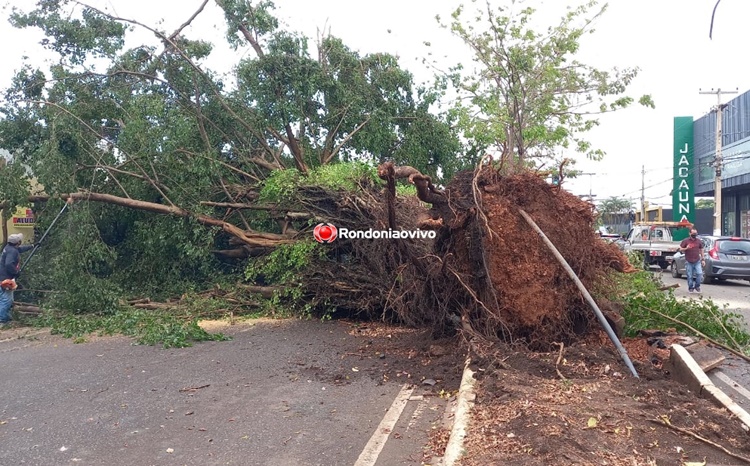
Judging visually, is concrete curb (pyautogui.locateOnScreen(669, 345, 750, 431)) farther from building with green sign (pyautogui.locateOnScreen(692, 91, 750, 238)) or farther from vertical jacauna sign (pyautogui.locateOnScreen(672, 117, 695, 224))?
vertical jacauna sign (pyautogui.locateOnScreen(672, 117, 695, 224))

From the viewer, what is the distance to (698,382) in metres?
5.19

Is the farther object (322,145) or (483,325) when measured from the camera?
(322,145)

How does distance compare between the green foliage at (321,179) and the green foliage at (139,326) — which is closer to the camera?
the green foliage at (139,326)

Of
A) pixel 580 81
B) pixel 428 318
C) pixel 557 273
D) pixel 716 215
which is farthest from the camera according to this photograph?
Answer: pixel 716 215

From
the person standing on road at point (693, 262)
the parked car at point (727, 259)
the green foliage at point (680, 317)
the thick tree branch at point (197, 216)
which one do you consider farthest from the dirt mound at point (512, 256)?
the parked car at point (727, 259)

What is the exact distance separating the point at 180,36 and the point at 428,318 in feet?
26.2

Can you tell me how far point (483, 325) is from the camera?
23.4ft

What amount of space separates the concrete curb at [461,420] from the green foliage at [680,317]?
3.25m

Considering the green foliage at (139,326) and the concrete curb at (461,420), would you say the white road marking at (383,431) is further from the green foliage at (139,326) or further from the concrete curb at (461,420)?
the green foliage at (139,326)

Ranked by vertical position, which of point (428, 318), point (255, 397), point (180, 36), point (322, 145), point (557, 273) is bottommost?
point (255, 397)

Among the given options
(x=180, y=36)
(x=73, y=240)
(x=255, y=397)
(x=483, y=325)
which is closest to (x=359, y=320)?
(x=483, y=325)

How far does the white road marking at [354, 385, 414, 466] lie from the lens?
446cm

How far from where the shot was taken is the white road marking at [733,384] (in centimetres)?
607

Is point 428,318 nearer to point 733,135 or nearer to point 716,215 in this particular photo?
point 716,215
